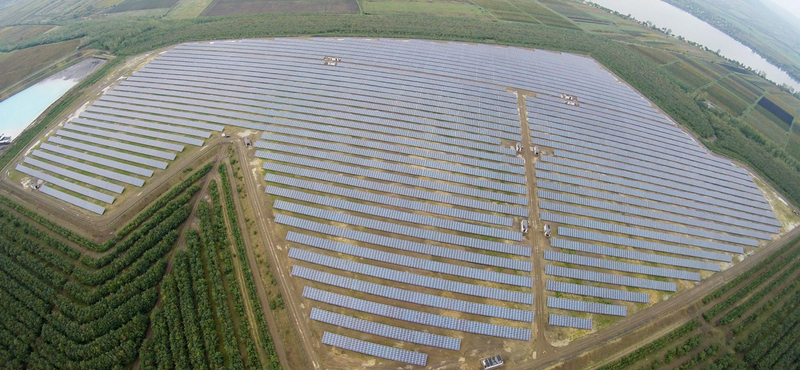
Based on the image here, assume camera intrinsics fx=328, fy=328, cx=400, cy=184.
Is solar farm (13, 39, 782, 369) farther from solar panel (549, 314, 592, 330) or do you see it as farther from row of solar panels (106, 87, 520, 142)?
row of solar panels (106, 87, 520, 142)

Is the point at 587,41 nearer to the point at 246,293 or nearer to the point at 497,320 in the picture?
the point at 497,320

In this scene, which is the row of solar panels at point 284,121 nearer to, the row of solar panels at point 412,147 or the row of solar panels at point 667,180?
the row of solar panels at point 412,147

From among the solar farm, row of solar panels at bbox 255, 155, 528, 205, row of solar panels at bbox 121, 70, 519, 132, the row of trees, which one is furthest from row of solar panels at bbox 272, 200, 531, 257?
row of solar panels at bbox 121, 70, 519, 132

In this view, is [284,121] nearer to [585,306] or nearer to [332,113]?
[332,113]

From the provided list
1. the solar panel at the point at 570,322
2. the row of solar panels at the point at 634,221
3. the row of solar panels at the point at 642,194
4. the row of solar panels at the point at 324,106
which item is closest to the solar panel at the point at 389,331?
the solar panel at the point at 570,322

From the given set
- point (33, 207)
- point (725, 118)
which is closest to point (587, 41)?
point (725, 118)

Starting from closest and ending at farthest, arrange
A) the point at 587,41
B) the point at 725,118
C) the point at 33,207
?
the point at 33,207, the point at 725,118, the point at 587,41

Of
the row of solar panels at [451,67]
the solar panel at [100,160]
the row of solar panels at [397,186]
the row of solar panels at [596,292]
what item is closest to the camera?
the row of solar panels at [596,292]
